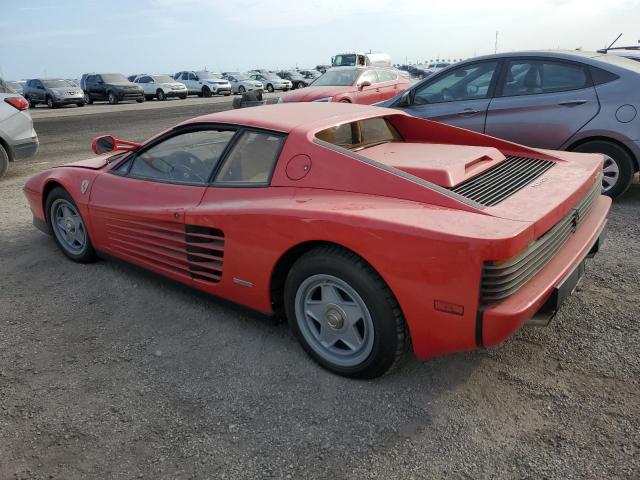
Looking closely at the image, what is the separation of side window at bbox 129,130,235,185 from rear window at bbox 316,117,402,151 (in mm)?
634

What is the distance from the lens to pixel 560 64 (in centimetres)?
521

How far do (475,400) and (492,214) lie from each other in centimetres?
90

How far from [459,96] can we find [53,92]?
22701 mm

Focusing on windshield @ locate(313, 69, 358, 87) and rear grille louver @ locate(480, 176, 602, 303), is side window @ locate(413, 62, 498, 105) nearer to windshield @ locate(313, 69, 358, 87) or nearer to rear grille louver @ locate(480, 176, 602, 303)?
rear grille louver @ locate(480, 176, 602, 303)

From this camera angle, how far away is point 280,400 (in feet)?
8.01

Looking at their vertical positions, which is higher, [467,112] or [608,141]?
[467,112]

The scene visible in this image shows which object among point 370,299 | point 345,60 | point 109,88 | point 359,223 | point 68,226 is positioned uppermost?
point 345,60

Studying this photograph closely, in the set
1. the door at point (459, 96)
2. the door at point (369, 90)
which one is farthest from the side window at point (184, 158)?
the door at point (369, 90)

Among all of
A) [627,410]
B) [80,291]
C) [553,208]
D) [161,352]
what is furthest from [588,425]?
[80,291]

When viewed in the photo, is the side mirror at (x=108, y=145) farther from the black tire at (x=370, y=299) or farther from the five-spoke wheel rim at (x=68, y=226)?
the black tire at (x=370, y=299)

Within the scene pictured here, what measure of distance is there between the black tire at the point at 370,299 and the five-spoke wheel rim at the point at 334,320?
0.03 m

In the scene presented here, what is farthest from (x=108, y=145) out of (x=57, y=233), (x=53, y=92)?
(x=53, y=92)

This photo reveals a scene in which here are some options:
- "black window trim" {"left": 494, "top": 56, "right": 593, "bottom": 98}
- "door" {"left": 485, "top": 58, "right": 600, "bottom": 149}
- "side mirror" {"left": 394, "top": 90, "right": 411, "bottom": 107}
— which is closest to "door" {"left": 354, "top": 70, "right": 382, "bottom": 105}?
"side mirror" {"left": 394, "top": 90, "right": 411, "bottom": 107}

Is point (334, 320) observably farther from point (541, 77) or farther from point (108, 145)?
point (541, 77)
